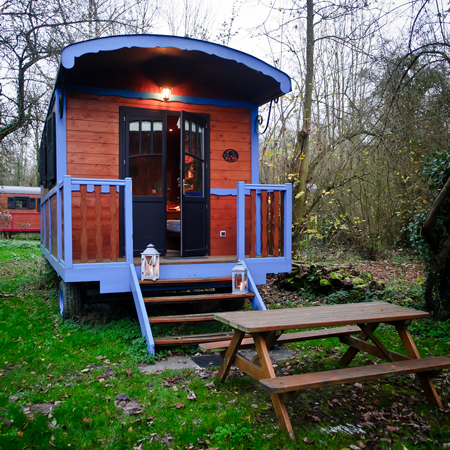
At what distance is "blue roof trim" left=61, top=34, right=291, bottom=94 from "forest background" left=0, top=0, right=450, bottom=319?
58 cm

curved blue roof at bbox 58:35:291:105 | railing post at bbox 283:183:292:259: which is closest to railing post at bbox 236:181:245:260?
railing post at bbox 283:183:292:259

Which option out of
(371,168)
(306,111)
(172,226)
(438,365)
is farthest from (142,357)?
(371,168)

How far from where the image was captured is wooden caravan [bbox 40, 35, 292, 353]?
4801mm

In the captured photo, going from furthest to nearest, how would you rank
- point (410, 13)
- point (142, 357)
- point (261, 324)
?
1. point (410, 13)
2. point (142, 357)
3. point (261, 324)

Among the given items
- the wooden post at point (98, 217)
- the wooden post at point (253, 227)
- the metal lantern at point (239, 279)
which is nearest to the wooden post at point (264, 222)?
the wooden post at point (253, 227)

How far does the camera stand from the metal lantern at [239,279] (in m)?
4.85

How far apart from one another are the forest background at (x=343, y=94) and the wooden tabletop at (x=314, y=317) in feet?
5.94

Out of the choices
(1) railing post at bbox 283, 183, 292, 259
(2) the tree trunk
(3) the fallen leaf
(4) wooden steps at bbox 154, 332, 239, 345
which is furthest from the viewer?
(2) the tree trunk

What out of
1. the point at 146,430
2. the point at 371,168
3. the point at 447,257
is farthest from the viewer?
the point at 371,168

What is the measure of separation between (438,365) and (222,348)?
1.62 m

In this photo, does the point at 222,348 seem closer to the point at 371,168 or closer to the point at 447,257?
the point at 447,257

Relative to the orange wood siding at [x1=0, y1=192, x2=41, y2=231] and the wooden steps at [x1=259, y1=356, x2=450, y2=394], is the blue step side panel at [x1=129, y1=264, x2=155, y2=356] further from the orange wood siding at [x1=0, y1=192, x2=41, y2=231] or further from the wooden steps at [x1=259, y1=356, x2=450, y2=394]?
the orange wood siding at [x1=0, y1=192, x2=41, y2=231]

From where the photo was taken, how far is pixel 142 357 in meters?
3.91

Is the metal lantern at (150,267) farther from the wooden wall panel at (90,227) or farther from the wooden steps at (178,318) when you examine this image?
the wooden wall panel at (90,227)
